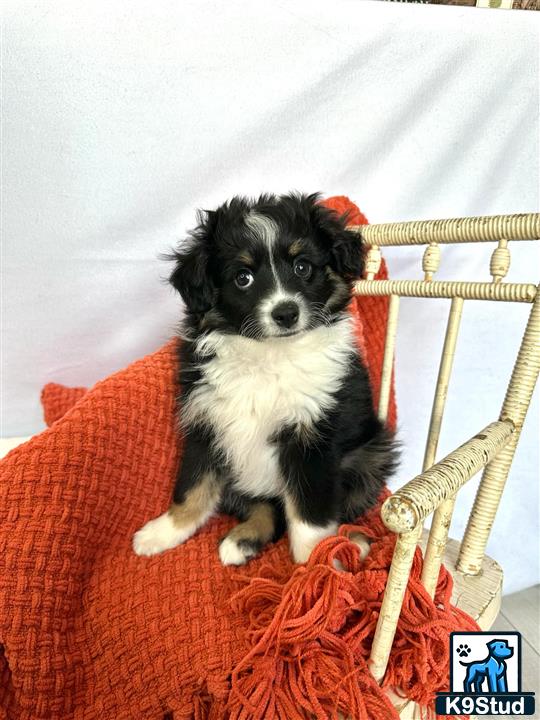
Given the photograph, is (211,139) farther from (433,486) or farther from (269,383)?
(433,486)

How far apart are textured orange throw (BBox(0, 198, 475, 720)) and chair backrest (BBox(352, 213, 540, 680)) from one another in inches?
4.4

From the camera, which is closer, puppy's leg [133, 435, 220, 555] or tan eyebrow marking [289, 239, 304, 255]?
tan eyebrow marking [289, 239, 304, 255]

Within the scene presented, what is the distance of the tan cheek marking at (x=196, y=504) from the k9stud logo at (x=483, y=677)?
2.76 feet

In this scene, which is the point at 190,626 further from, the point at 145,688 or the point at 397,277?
the point at 397,277

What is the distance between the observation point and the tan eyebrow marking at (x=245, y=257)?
1.50 metres

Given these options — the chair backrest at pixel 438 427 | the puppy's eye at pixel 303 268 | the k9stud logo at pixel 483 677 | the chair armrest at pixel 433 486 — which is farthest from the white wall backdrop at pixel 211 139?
the k9stud logo at pixel 483 677

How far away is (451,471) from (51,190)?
1.82 meters

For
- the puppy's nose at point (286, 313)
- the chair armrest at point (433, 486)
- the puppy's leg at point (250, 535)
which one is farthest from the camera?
the puppy's leg at point (250, 535)

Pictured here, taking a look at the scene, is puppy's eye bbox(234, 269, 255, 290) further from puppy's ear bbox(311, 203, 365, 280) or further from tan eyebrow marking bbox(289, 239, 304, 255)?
puppy's ear bbox(311, 203, 365, 280)

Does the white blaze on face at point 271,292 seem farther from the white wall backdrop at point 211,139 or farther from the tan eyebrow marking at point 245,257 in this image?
the white wall backdrop at point 211,139

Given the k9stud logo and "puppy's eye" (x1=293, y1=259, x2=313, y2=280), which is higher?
"puppy's eye" (x1=293, y1=259, x2=313, y2=280)

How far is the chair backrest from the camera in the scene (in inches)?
38.2

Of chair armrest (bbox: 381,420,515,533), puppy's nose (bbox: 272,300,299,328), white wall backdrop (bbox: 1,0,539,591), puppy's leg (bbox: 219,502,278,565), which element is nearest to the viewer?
chair armrest (bbox: 381,420,515,533)

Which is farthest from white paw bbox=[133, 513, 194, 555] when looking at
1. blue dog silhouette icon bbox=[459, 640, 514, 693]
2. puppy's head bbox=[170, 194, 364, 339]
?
blue dog silhouette icon bbox=[459, 640, 514, 693]
